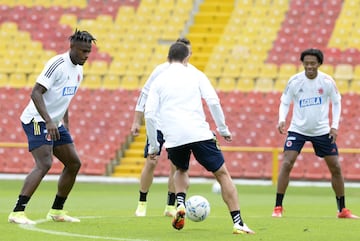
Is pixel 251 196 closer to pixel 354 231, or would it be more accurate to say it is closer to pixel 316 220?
pixel 316 220

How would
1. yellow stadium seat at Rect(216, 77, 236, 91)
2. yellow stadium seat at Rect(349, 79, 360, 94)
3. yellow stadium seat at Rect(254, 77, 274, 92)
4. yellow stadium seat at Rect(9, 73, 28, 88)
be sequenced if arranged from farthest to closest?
yellow stadium seat at Rect(9, 73, 28, 88)
yellow stadium seat at Rect(216, 77, 236, 91)
yellow stadium seat at Rect(254, 77, 274, 92)
yellow stadium seat at Rect(349, 79, 360, 94)

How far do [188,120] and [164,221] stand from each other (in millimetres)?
2265

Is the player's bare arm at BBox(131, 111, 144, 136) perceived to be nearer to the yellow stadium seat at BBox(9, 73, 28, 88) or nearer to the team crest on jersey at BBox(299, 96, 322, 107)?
the team crest on jersey at BBox(299, 96, 322, 107)

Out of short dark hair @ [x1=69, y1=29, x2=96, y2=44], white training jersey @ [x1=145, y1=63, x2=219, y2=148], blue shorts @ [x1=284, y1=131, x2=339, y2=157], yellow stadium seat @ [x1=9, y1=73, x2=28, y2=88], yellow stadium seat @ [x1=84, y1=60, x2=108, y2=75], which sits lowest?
white training jersey @ [x1=145, y1=63, x2=219, y2=148]

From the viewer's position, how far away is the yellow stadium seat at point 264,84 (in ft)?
91.4

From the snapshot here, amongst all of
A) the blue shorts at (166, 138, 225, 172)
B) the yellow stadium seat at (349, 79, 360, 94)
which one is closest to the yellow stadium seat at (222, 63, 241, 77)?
the yellow stadium seat at (349, 79, 360, 94)

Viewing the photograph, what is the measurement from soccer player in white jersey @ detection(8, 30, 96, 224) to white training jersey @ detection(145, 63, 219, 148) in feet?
4.50

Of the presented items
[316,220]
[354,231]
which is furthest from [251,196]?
[354,231]

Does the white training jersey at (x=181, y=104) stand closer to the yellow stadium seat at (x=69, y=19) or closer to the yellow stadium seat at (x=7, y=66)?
the yellow stadium seat at (x=7, y=66)

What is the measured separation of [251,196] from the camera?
65.8 feet

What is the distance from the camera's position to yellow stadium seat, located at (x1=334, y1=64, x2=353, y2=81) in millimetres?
27375

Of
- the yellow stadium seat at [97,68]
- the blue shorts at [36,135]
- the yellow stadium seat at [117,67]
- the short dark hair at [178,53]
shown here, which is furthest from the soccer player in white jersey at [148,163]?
the yellow stadium seat at [97,68]

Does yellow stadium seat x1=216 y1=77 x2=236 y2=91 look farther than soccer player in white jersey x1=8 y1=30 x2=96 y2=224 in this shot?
Yes

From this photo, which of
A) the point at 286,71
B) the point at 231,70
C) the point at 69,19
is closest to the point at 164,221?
the point at 286,71
